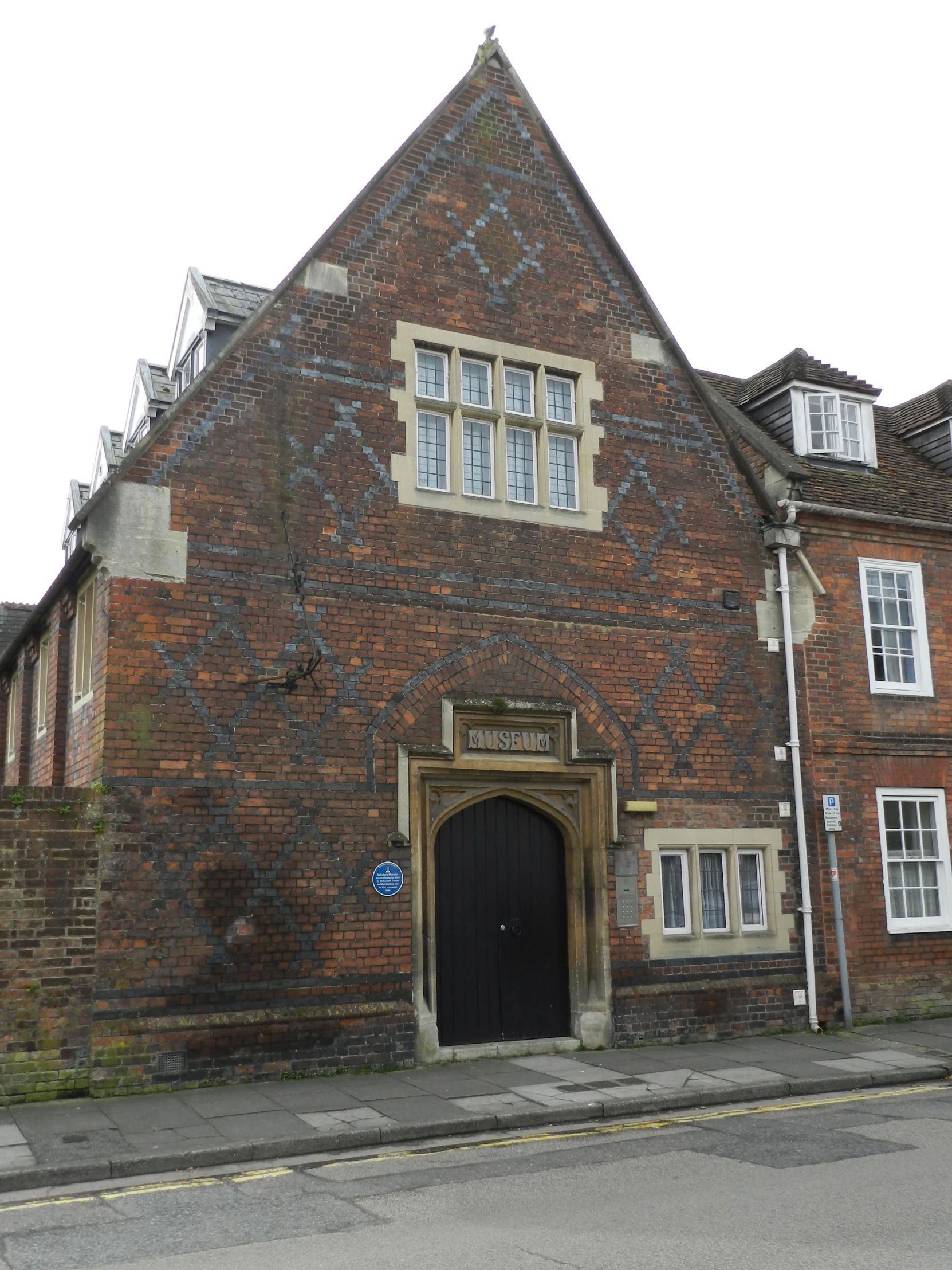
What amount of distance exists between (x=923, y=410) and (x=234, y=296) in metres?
11.9

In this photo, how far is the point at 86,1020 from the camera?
1102cm

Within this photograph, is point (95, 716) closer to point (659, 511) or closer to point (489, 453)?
point (489, 453)

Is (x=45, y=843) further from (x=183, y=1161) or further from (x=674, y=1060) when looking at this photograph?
(x=674, y=1060)

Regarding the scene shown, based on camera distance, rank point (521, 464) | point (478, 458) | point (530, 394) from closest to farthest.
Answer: point (478, 458) < point (521, 464) < point (530, 394)

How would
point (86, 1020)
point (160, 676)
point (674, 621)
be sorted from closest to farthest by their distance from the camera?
point (86, 1020) → point (160, 676) → point (674, 621)

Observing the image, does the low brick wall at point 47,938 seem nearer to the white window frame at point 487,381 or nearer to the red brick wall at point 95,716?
the red brick wall at point 95,716

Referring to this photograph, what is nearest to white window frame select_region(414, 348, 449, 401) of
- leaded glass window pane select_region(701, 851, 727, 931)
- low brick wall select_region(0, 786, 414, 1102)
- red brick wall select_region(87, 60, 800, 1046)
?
red brick wall select_region(87, 60, 800, 1046)

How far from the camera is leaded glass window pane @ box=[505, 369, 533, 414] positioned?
14828 mm

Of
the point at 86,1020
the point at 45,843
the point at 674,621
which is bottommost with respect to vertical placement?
the point at 86,1020

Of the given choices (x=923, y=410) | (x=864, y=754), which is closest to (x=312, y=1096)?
(x=864, y=754)

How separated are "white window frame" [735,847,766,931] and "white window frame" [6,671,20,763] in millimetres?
10700

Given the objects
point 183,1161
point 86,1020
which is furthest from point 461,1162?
point 86,1020

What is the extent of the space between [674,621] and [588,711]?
5.88 ft

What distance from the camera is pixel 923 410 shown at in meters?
20.5
